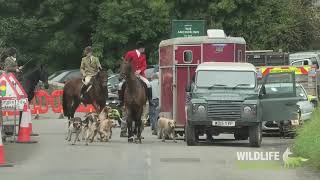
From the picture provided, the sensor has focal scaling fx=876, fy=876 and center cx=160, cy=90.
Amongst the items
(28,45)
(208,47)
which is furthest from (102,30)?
(208,47)

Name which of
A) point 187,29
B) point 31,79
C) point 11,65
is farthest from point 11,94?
point 187,29

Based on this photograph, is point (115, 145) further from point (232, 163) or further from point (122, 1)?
point (122, 1)

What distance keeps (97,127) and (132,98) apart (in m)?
1.30

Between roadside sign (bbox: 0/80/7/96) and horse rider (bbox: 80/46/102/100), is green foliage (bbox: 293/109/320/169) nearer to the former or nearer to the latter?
roadside sign (bbox: 0/80/7/96)

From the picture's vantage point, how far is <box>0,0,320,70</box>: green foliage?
50.0m

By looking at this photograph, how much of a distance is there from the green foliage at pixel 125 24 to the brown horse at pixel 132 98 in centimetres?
2683

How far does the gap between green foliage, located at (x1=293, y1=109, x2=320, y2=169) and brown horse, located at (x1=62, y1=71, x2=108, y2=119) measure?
22.1ft

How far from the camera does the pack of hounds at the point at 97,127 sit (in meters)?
21.9

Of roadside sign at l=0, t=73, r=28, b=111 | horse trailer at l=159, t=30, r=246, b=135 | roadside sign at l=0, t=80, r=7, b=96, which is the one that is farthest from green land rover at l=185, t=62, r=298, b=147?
roadside sign at l=0, t=80, r=7, b=96

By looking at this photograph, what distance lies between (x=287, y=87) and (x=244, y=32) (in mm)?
27500

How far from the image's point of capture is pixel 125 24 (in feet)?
163

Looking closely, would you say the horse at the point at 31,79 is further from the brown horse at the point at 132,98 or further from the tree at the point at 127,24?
the tree at the point at 127,24

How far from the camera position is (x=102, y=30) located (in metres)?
50.7

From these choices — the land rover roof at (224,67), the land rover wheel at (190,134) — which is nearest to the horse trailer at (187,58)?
the land rover roof at (224,67)
